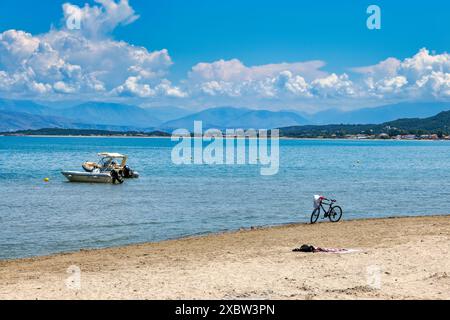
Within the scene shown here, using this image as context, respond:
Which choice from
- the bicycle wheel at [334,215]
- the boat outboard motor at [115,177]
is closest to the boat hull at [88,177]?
the boat outboard motor at [115,177]

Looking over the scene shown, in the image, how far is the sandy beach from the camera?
12656 mm

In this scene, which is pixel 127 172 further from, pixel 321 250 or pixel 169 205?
pixel 321 250

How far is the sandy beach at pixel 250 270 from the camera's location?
12656 mm

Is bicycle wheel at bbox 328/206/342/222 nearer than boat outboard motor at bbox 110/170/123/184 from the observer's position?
Yes

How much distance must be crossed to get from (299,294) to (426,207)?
24627mm

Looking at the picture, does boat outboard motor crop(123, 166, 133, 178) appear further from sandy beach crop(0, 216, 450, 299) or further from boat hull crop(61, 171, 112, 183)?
sandy beach crop(0, 216, 450, 299)

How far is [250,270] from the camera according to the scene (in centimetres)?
1509
